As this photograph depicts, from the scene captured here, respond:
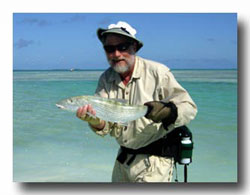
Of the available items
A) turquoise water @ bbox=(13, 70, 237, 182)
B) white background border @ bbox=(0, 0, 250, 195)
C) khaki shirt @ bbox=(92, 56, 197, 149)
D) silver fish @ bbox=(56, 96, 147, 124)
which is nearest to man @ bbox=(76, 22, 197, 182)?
khaki shirt @ bbox=(92, 56, 197, 149)

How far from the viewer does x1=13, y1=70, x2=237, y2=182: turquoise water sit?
4.17m

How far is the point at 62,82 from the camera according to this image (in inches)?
258

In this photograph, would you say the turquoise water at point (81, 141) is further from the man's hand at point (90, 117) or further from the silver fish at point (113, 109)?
the silver fish at point (113, 109)

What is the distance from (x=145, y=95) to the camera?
3051 millimetres

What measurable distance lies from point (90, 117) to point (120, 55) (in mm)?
516

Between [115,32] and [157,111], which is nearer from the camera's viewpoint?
[157,111]

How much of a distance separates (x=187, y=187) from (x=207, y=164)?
0.93m

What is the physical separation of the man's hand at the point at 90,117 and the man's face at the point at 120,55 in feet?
1.28

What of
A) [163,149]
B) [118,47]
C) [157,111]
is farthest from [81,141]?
[157,111]

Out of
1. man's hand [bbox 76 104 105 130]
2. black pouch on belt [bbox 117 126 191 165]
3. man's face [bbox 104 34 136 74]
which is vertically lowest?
black pouch on belt [bbox 117 126 191 165]

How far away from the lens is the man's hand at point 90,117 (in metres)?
2.83

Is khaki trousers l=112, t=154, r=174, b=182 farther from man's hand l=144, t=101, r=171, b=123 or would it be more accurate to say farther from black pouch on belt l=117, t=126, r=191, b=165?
man's hand l=144, t=101, r=171, b=123
